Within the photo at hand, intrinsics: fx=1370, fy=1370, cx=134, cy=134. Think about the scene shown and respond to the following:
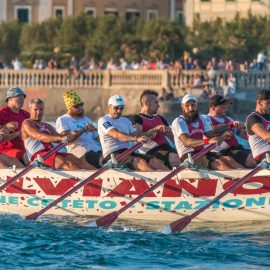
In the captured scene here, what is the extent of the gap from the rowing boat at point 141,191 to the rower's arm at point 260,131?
559 mm

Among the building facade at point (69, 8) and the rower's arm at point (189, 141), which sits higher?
the rower's arm at point (189, 141)

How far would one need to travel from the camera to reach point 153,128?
77.3ft

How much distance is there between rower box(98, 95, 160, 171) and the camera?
23266 millimetres

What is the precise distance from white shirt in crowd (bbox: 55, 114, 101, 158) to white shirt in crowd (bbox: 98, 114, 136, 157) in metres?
0.43

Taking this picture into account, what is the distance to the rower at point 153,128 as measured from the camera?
23.7 meters

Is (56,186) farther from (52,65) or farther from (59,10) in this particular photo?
(59,10)

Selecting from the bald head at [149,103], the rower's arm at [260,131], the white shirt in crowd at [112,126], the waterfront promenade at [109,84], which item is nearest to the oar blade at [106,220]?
the white shirt in crowd at [112,126]

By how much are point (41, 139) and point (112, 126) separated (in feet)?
4.04

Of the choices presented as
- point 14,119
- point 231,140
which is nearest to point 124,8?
point 14,119

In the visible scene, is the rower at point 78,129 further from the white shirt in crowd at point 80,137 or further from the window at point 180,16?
the window at point 180,16

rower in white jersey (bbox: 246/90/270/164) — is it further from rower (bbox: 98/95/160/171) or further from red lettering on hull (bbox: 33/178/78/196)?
red lettering on hull (bbox: 33/178/78/196)

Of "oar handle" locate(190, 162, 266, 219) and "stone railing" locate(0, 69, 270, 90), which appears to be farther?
"stone railing" locate(0, 69, 270, 90)

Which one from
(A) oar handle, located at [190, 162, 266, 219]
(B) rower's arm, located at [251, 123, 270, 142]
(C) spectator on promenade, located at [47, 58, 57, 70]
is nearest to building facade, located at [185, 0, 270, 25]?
(C) spectator on promenade, located at [47, 58, 57, 70]

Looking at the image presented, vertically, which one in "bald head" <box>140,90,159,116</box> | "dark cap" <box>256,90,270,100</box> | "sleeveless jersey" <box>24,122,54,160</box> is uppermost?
"dark cap" <box>256,90,270,100</box>
